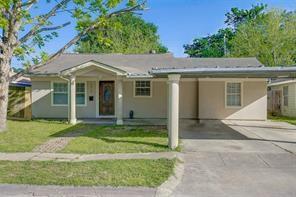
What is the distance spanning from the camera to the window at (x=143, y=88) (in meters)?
18.9

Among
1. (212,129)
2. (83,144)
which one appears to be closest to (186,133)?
(212,129)

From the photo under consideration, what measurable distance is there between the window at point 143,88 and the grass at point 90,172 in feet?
36.1

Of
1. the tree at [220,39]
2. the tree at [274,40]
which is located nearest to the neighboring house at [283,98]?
the tree at [274,40]

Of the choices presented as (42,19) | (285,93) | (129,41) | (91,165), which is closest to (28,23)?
(42,19)

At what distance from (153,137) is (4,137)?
219 inches

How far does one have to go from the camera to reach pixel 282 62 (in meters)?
30.9

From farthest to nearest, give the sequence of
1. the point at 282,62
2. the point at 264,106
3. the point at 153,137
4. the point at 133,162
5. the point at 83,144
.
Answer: the point at 282,62 → the point at 264,106 → the point at 153,137 → the point at 83,144 → the point at 133,162

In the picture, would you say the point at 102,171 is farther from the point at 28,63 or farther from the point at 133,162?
the point at 28,63

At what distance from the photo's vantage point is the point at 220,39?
54406mm

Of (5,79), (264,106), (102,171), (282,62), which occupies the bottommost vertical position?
(102,171)

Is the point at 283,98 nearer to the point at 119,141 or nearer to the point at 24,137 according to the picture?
the point at 119,141

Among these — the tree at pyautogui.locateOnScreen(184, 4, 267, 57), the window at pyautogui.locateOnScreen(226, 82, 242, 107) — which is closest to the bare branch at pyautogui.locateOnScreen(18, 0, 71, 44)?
the window at pyautogui.locateOnScreen(226, 82, 242, 107)

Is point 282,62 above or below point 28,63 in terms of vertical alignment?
above

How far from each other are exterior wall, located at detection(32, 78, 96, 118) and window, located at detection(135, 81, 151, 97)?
2.57 meters
